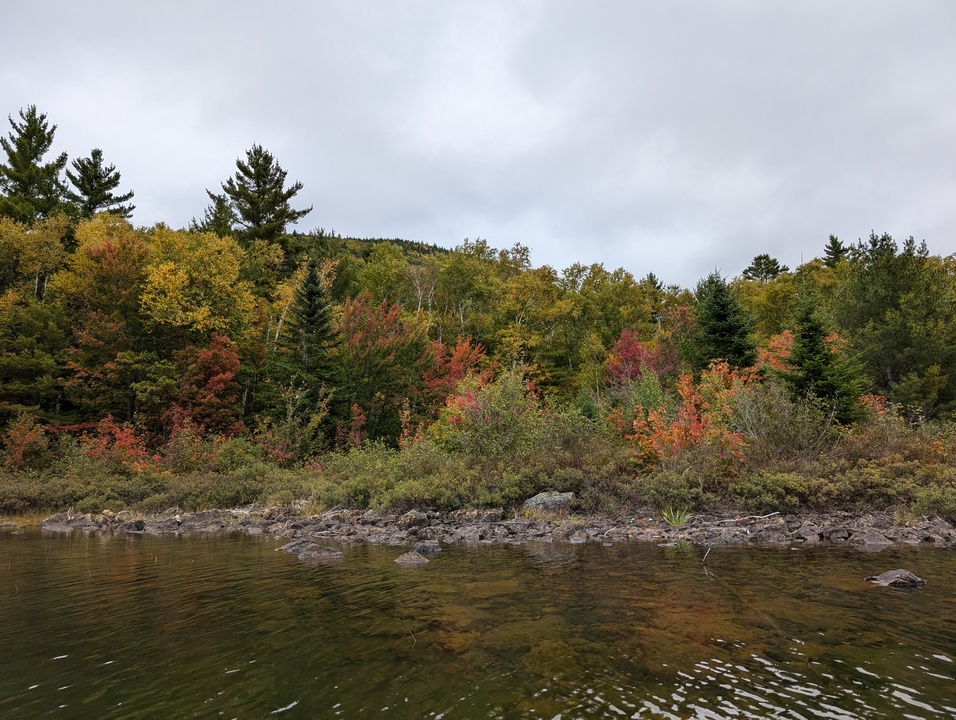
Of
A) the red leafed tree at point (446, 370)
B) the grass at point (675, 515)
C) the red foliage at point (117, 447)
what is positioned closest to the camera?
the grass at point (675, 515)

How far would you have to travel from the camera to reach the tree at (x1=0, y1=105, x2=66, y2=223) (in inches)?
1844

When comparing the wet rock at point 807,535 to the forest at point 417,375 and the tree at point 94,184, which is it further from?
the tree at point 94,184

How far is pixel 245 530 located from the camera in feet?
59.1

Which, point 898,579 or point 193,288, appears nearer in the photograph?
point 898,579

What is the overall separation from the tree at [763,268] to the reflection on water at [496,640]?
71.6 m

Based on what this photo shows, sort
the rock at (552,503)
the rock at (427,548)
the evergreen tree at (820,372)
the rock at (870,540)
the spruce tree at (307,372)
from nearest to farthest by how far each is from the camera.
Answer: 1. the rock at (870,540)
2. the rock at (427,548)
3. the rock at (552,503)
4. the evergreen tree at (820,372)
5. the spruce tree at (307,372)

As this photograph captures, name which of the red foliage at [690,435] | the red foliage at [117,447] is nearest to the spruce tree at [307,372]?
the red foliage at [117,447]

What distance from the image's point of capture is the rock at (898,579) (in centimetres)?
877

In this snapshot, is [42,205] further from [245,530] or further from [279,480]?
[245,530]

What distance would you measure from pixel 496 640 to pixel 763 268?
80.3m

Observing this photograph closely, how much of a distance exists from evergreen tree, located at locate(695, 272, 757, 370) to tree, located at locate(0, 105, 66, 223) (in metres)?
51.8

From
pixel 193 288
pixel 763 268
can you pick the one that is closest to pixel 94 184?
pixel 193 288

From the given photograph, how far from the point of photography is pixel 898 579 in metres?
8.82

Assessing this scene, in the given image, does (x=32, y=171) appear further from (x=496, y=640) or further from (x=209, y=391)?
(x=496, y=640)
